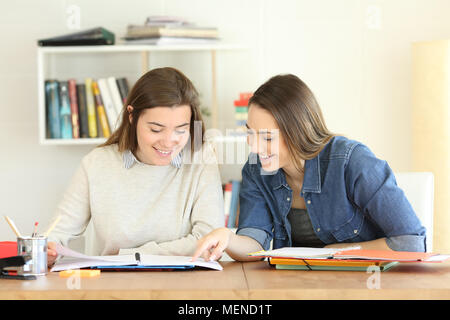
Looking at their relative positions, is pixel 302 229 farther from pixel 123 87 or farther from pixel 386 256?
pixel 123 87

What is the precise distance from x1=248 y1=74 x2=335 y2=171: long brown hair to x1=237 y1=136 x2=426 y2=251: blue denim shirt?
38mm

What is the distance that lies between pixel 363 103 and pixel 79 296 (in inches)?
86.0

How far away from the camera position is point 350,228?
1.67 m

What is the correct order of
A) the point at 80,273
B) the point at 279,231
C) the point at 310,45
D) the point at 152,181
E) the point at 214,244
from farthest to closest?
1. the point at 310,45
2. the point at 152,181
3. the point at 279,231
4. the point at 214,244
5. the point at 80,273

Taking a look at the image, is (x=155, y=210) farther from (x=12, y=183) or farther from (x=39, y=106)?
(x=12, y=183)

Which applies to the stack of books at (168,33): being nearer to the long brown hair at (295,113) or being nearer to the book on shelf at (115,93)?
the book on shelf at (115,93)

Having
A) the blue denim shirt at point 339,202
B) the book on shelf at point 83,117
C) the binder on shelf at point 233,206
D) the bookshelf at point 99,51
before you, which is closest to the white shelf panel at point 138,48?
the bookshelf at point 99,51

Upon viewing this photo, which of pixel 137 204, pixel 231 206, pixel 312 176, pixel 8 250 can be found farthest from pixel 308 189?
pixel 231 206

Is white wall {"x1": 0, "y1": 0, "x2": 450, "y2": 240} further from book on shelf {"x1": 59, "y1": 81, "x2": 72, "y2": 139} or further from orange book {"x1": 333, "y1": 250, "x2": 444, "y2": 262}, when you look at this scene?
orange book {"x1": 333, "y1": 250, "x2": 444, "y2": 262}

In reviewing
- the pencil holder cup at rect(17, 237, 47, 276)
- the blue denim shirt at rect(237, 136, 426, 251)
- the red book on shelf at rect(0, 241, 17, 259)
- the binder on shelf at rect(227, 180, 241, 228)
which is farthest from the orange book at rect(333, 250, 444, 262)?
the binder on shelf at rect(227, 180, 241, 228)

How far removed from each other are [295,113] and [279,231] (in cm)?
35

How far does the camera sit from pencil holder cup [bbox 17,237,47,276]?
4.25ft

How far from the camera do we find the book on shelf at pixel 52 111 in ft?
9.25

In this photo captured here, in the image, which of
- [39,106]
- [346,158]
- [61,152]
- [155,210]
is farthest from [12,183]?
[346,158]
